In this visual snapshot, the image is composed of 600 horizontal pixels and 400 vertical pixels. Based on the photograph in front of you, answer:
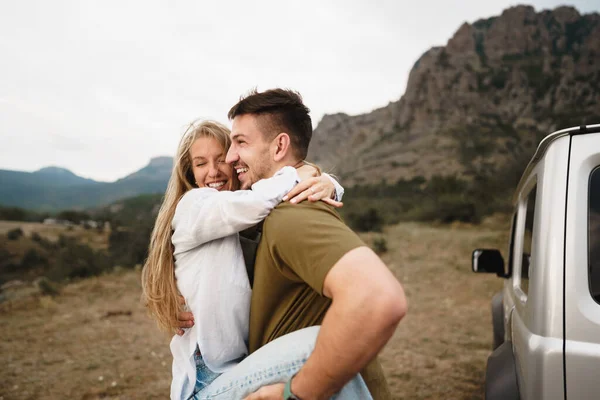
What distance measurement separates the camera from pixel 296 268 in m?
1.18

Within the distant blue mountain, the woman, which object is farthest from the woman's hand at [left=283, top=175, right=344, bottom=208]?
the distant blue mountain

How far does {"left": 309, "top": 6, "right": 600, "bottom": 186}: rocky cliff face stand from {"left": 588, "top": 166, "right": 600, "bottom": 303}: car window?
35893 millimetres

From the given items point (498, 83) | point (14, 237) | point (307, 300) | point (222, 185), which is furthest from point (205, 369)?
point (498, 83)

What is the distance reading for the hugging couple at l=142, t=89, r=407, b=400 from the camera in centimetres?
105

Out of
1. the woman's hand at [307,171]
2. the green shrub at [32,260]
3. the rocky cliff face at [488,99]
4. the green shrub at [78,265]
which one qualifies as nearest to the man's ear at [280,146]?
the woman's hand at [307,171]

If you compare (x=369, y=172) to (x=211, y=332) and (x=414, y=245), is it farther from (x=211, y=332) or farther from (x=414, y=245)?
(x=211, y=332)

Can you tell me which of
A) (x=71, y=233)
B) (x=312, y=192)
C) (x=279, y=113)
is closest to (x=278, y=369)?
(x=312, y=192)

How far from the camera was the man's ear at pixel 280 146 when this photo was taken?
1827mm

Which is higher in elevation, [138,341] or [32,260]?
[138,341]

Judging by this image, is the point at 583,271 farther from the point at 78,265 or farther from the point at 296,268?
the point at 78,265

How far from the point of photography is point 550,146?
59.7 inches

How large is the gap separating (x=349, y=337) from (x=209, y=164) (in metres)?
1.50

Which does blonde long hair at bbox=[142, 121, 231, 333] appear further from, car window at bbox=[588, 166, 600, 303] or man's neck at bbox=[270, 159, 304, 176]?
car window at bbox=[588, 166, 600, 303]

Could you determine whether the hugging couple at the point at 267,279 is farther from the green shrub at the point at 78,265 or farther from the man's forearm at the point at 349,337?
the green shrub at the point at 78,265
